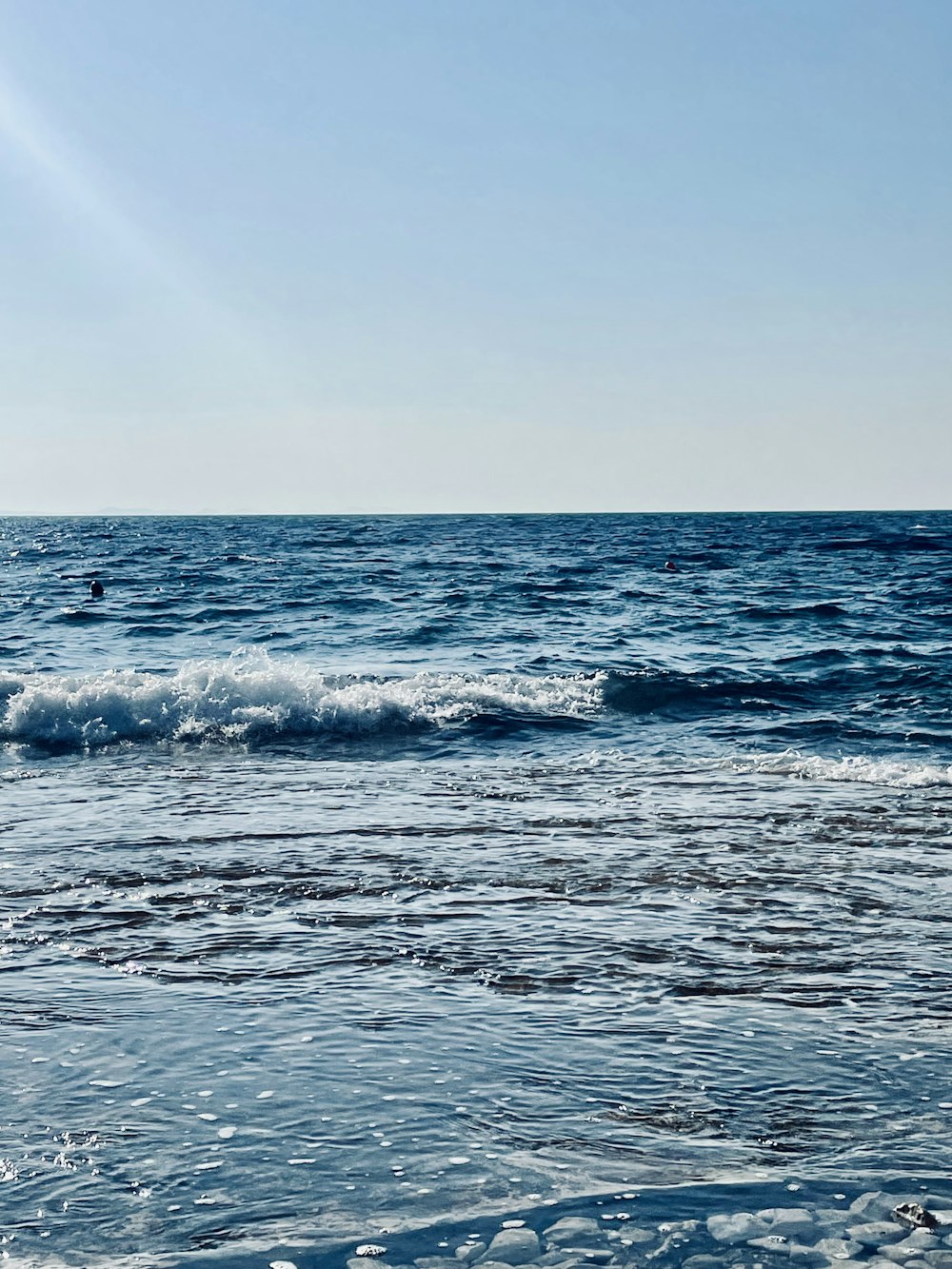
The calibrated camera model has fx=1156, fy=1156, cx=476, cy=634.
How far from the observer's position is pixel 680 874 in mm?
8000

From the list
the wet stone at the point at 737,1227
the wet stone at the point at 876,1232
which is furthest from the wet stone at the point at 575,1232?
the wet stone at the point at 876,1232

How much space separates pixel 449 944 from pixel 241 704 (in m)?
9.96

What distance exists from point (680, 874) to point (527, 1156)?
411 centimetres

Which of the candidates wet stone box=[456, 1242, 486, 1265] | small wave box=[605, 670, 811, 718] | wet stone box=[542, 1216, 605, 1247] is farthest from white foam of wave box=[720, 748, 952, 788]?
wet stone box=[456, 1242, 486, 1265]

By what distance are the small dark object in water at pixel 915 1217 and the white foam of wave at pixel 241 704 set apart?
38.2ft

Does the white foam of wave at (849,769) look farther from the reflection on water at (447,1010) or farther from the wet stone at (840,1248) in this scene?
the wet stone at (840,1248)

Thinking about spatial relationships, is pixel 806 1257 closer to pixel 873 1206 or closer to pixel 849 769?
pixel 873 1206

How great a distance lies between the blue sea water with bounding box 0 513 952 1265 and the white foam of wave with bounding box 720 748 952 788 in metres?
0.06

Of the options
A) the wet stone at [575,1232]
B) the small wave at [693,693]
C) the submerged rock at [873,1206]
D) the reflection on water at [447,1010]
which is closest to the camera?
the wet stone at [575,1232]

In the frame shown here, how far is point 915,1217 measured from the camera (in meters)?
3.64

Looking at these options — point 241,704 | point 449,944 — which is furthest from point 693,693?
point 449,944

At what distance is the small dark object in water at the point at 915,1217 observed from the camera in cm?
359

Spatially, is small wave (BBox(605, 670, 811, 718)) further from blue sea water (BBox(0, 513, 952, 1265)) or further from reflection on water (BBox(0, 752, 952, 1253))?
reflection on water (BBox(0, 752, 952, 1253))

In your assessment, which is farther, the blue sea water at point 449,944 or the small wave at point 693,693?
the small wave at point 693,693
